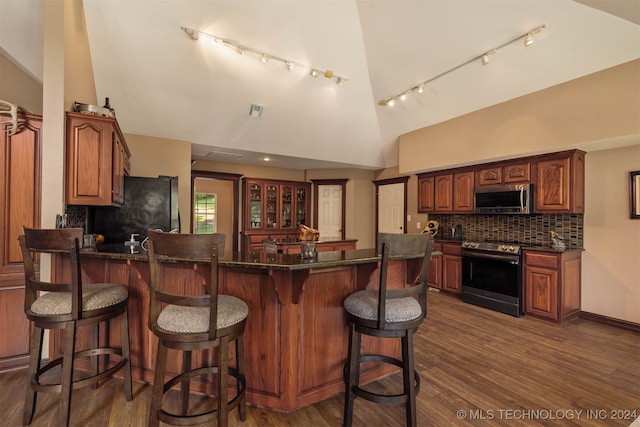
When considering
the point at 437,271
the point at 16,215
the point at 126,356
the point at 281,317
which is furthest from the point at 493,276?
the point at 16,215

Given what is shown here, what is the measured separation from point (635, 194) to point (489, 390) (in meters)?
3.13

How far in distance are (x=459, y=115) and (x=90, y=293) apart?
4931mm

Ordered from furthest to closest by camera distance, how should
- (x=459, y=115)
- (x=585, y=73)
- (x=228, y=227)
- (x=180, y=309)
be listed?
(x=228, y=227) < (x=459, y=115) < (x=585, y=73) < (x=180, y=309)

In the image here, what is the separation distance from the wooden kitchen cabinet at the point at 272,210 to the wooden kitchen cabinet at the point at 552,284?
175 inches

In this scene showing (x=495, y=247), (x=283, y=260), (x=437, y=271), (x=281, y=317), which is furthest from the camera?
(x=437, y=271)

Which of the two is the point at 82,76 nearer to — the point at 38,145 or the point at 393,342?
the point at 38,145

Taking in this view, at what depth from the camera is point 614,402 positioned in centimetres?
204

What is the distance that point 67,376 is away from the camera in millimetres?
1653

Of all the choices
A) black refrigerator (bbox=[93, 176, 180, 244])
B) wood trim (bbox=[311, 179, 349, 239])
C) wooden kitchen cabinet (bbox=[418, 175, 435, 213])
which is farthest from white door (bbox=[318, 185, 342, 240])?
black refrigerator (bbox=[93, 176, 180, 244])

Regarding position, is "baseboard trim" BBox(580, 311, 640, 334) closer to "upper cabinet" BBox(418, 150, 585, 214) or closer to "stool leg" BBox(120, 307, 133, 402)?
"upper cabinet" BBox(418, 150, 585, 214)

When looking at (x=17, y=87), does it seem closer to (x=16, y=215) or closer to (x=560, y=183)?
(x=16, y=215)

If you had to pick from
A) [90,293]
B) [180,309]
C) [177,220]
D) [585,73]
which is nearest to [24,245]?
[90,293]

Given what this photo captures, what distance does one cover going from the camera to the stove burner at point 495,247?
152 inches

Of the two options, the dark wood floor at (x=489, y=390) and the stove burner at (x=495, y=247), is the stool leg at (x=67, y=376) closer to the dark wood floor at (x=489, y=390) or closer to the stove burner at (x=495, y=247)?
the dark wood floor at (x=489, y=390)
